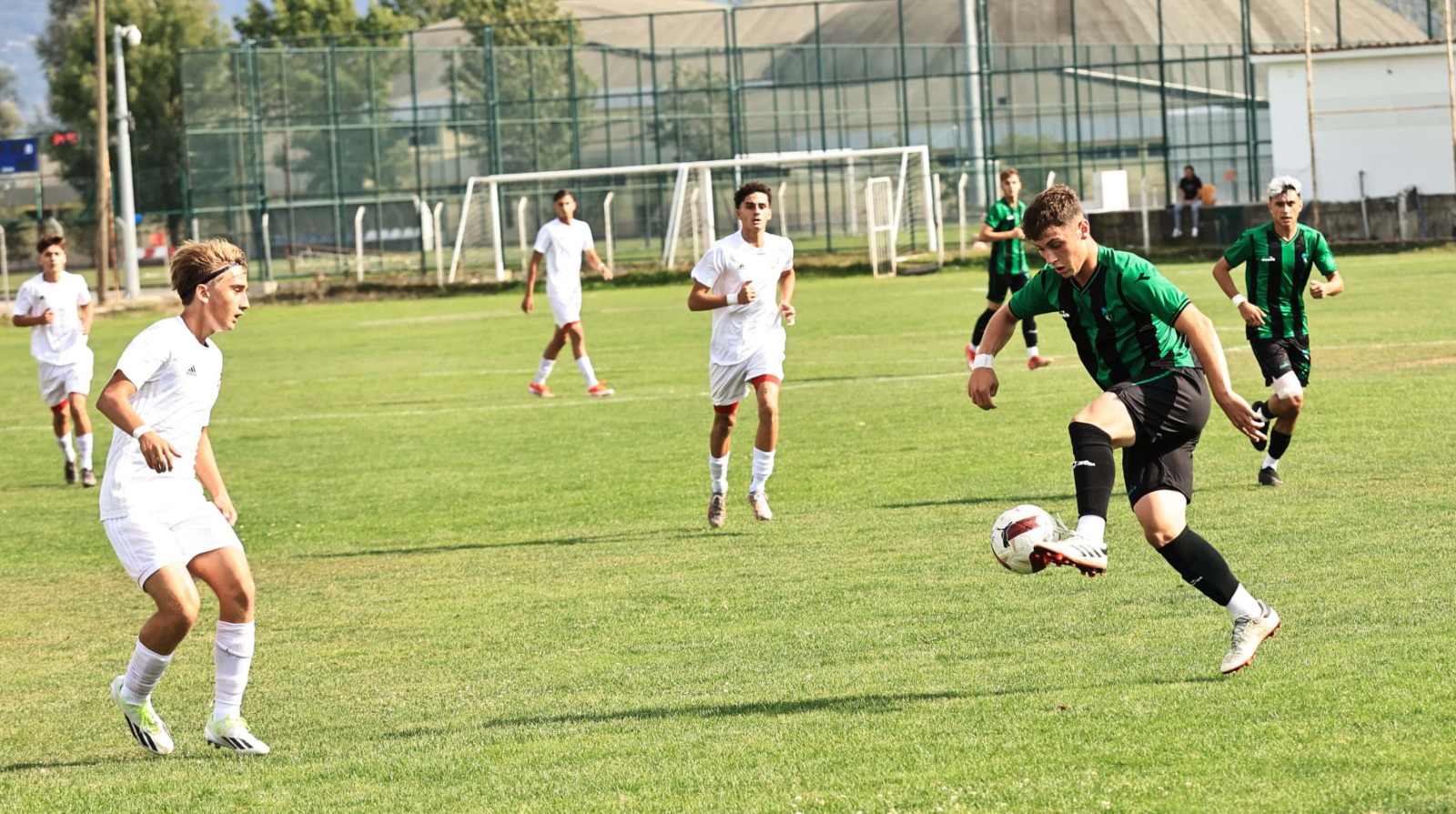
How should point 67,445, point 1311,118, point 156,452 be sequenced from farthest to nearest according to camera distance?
1. point 1311,118
2. point 67,445
3. point 156,452

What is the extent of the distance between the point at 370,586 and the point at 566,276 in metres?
10.3

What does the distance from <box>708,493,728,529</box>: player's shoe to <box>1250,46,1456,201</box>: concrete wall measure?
3268 cm

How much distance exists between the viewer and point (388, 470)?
590 inches

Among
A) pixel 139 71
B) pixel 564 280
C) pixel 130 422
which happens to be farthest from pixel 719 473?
pixel 139 71

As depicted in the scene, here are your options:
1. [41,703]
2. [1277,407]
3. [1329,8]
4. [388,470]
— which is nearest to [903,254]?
[1329,8]

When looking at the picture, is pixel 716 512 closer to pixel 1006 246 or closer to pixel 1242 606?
pixel 1242 606

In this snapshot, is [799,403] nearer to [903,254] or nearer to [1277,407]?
[1277,407]

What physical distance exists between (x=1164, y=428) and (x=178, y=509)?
12.2 feet

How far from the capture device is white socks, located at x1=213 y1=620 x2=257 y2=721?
6.31m

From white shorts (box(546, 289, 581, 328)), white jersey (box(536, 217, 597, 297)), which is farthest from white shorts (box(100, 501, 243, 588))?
white jersey (box(536, 217, 597, 297))

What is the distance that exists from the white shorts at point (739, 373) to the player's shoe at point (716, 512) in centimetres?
69

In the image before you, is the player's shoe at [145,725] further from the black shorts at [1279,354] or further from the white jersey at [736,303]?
the black shorts at [1279,354]

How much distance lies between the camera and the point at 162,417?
6.25 meters

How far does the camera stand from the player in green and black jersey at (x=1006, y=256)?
62.3ft
